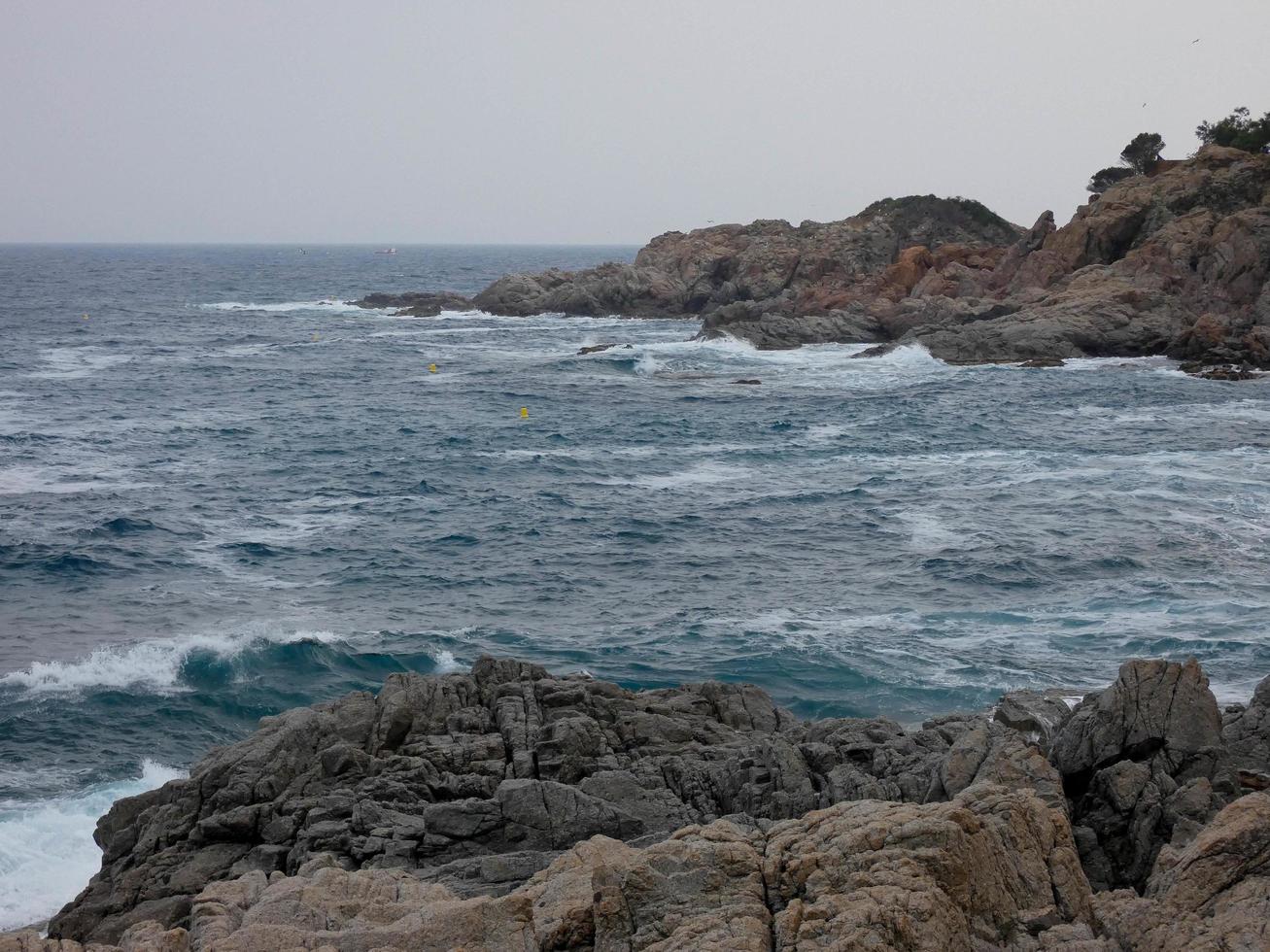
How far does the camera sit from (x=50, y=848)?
63.7ft

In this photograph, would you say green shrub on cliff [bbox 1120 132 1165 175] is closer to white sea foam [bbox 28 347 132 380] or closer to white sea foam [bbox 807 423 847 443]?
white sea foam [bbox 807 423 847 443]

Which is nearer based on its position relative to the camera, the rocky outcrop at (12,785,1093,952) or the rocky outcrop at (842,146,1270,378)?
the rocky outcrop at (12,785,1093,952)

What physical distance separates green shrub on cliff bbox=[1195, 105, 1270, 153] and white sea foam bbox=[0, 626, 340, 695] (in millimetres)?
80832

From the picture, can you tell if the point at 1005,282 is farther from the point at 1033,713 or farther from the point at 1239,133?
the point at 1033,713

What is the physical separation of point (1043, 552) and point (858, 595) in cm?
628

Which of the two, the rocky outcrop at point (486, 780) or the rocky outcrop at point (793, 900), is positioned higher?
the rocky outcrop at point (793, 900)

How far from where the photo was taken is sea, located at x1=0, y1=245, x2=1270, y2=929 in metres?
25.7

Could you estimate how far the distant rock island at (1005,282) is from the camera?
68.8 metres

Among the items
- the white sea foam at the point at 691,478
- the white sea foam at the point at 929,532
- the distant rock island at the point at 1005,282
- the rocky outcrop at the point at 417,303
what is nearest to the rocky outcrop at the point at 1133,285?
the distant rock island at the point at 1005,282

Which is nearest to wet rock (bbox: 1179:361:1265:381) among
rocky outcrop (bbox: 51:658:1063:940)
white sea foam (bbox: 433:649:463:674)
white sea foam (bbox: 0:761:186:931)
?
rocky outcrop (bbox: 51:658:1063:940)

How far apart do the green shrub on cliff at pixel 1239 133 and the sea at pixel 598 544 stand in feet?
93.4

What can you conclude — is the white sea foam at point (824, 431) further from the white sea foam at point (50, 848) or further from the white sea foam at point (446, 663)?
the white sea foam at point (50, 848)

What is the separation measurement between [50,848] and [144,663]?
7.96 meters

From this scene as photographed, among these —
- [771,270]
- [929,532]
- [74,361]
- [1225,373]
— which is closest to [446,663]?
[929,532]
